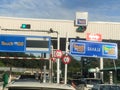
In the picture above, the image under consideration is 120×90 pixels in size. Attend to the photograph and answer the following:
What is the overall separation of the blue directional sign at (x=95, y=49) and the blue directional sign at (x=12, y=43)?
475 centimetres

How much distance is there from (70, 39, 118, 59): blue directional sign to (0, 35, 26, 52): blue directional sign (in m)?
4.75

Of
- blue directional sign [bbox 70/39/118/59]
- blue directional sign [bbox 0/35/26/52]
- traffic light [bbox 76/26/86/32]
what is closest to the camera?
blue directional sign [bbox 70/39/118/59]

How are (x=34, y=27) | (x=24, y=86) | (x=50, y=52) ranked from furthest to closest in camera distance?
(x=34, y=27) → (x=50, y=52) → (x=24, y=86)

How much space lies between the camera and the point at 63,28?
145 ft

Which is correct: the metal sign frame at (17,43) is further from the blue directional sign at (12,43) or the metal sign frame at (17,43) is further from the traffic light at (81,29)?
the traffic light at (81,29)

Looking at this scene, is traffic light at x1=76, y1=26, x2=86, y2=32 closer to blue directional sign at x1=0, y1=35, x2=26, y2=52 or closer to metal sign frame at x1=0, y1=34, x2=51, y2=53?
metal sign frame at x1=0, y1=34, x2=51, y2=53

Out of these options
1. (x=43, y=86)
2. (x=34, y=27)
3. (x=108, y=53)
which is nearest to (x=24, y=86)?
(x=43, y=86)

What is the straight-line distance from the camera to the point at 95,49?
38.1m

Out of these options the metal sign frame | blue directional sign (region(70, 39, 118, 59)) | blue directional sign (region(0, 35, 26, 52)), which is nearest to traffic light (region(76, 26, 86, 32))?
blue directional sign (region(70, 39, 118, 59))

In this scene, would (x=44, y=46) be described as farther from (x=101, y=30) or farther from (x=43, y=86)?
(x=43, y=86)

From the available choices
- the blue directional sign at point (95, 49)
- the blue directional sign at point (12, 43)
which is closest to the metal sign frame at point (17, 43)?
the blue directional sign at point (12, 43)

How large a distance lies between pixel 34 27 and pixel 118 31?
8.72m

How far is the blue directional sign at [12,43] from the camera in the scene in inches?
1492

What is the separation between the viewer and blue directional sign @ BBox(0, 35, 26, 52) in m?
37.9
